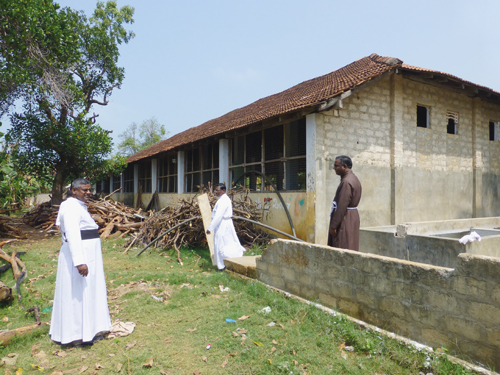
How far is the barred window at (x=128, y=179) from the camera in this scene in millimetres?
21203

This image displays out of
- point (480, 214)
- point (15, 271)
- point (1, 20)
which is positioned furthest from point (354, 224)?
point (1, 20)

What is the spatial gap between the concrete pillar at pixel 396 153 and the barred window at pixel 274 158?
2.78 metres

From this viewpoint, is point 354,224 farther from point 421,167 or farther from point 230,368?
point 421,167

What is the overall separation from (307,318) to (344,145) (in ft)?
18.9

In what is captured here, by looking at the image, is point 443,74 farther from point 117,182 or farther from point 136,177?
point 117,182

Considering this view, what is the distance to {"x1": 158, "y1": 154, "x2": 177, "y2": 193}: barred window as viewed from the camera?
1606cm

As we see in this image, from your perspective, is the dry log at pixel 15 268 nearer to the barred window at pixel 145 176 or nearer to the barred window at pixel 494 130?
the barred window at pixel 145 176

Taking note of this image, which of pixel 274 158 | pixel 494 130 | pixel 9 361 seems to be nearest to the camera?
pixel 9 361

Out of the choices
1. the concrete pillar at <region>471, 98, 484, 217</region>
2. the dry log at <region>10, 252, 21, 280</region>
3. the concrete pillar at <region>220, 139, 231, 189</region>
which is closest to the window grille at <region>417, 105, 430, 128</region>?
the concrete pillar at <region>471, 98, 484, 217</region>

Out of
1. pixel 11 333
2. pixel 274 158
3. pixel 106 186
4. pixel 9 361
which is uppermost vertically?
pixel 274 158

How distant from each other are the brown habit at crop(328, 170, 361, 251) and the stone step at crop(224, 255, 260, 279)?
159cm

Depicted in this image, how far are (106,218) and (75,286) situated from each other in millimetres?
9370

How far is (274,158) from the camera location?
32.7 ft

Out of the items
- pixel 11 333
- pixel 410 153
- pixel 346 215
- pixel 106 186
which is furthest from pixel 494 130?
pixel 106 186
